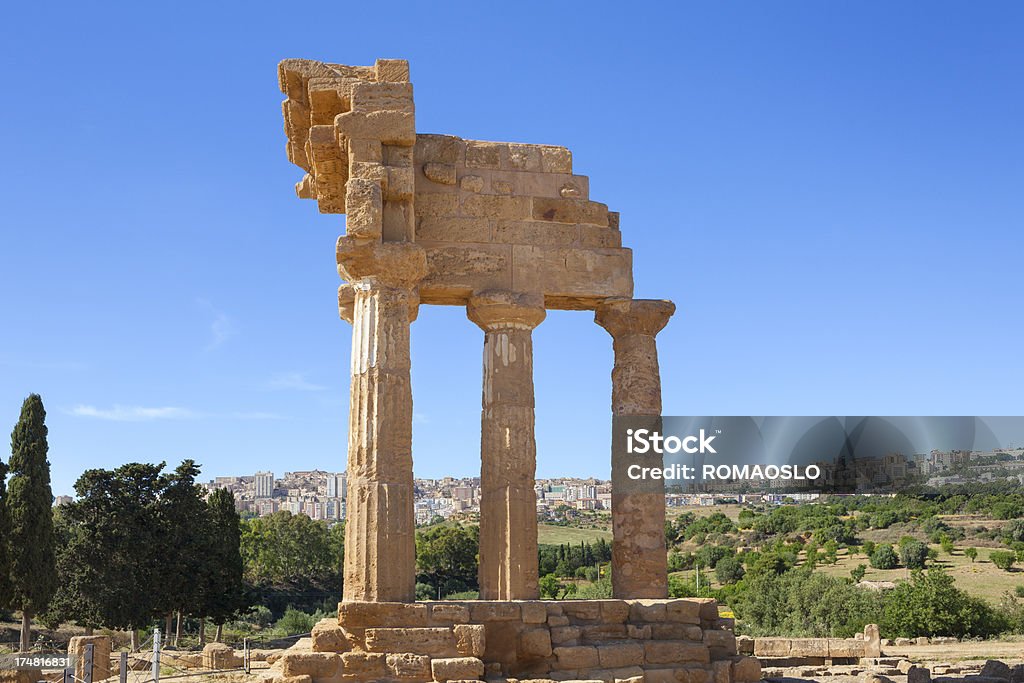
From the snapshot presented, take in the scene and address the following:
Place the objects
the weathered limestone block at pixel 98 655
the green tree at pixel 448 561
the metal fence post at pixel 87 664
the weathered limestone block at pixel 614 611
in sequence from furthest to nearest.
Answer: the green tree at pixel 448 561, the weathered limestone block at pixel 98 655, the weathered limestone block at pixel 614 611, the metal fence post at pixel 87 664

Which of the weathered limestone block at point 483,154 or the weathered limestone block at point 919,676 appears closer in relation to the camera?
the weathered limestone block at point 919,676

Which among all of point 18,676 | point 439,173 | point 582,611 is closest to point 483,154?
point 439,173

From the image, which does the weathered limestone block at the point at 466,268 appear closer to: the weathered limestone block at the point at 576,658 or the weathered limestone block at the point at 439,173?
the weathered limestone block at the point at 439,173

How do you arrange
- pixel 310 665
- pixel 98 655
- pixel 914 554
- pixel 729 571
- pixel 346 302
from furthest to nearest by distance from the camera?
1. pixel 729 571
2. pixel 914 554
3. pixel 98 655
4. pixel 346 302
5. pixel 310 665

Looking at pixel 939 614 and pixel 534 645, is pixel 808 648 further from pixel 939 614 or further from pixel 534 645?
pixel 534 645

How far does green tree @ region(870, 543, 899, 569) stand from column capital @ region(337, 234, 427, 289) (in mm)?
48212

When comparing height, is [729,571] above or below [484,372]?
below

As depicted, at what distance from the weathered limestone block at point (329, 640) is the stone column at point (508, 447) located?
238cm

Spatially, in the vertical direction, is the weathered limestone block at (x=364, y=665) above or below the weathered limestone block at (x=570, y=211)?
below

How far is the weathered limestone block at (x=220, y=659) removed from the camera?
915 inches

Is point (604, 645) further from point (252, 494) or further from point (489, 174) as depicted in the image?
point (252, 494)

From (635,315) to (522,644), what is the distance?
533 cm

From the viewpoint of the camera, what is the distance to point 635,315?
643 inches

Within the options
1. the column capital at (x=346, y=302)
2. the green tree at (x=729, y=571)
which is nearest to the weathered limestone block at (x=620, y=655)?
the column capital at (x=346, y=302)
